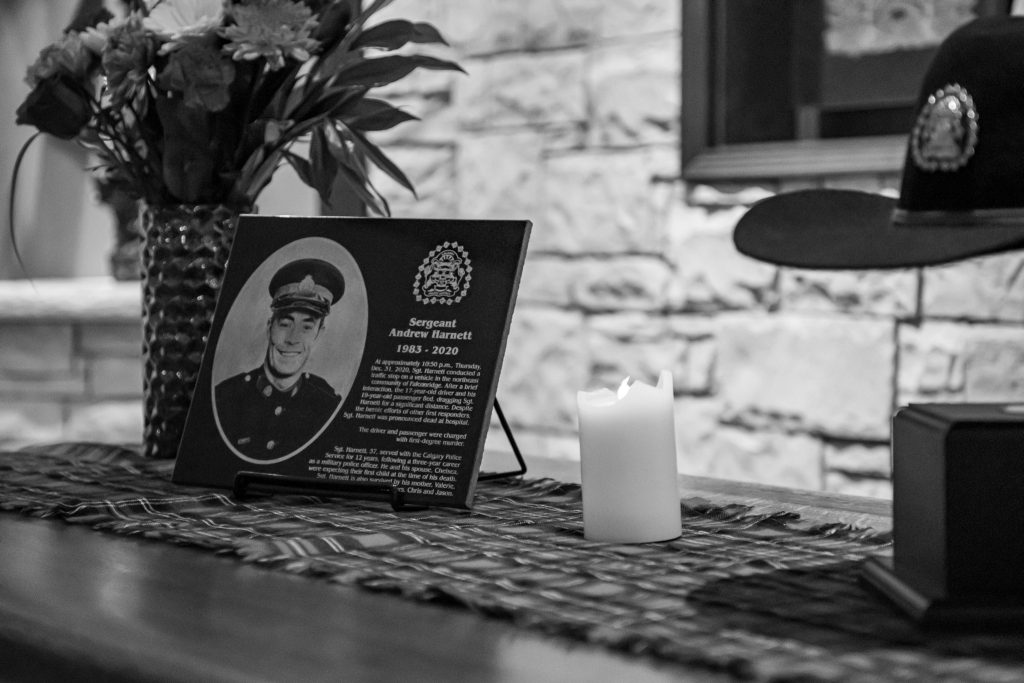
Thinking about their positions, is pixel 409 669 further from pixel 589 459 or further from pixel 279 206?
pixel 279 206

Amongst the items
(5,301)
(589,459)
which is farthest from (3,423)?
(589,459)

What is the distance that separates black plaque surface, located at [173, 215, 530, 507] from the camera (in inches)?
38.7

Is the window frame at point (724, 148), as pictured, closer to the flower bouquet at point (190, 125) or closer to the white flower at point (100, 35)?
the flower bouquet at point (190, 125)

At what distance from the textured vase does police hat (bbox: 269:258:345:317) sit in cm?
14

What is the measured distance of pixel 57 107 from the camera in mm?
1210

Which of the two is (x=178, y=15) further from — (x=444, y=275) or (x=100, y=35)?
(x=444, y=275)

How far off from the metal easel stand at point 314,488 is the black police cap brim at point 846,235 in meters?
0.31

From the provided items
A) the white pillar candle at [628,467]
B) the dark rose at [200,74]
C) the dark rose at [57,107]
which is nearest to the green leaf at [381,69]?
the dark rose at [200,74]

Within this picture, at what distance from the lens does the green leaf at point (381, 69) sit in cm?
123

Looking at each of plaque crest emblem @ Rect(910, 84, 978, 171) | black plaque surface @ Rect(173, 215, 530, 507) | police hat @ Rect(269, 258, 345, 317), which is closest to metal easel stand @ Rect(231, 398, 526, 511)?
black plaque surface @ Rect(173, 215, 530, 507)

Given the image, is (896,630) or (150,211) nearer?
(896,630)

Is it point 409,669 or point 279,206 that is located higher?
point 279,206

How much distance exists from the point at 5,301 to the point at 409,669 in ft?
9.22

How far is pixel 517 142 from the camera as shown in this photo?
7.93 feet
